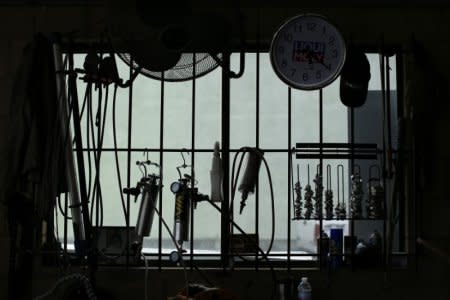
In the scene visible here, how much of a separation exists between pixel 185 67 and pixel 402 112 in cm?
120

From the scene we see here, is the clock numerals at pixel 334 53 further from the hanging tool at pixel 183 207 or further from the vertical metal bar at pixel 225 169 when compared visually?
the hanging tool at pixel 183 207

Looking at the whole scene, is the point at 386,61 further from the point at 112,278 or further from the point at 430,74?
the point at 112,278

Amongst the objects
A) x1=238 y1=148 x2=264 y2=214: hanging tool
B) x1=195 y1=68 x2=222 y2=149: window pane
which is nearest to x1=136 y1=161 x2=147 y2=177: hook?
x1=195 y1=68 x2=222 y2=149: window pane

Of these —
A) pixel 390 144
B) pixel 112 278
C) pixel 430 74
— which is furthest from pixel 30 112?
pixel 430 74

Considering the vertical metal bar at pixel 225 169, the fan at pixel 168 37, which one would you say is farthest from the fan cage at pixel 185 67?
the vertical metal bar at pixel 225 169

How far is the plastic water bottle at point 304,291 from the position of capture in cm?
265

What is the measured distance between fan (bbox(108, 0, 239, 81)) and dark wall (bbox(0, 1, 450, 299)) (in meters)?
0.77

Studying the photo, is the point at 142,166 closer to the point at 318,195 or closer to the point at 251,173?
the point at 251,173

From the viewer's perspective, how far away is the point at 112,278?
113 inches

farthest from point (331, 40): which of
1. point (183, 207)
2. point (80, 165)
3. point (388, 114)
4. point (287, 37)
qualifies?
point (80, 165)

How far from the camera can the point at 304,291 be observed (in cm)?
265

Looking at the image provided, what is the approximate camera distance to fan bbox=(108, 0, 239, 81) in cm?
216

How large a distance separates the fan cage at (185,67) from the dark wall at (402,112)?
0.77 m

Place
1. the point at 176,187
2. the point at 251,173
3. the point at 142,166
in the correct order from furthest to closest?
the point at 142,166, the point at 251,173, the point at 176,187
